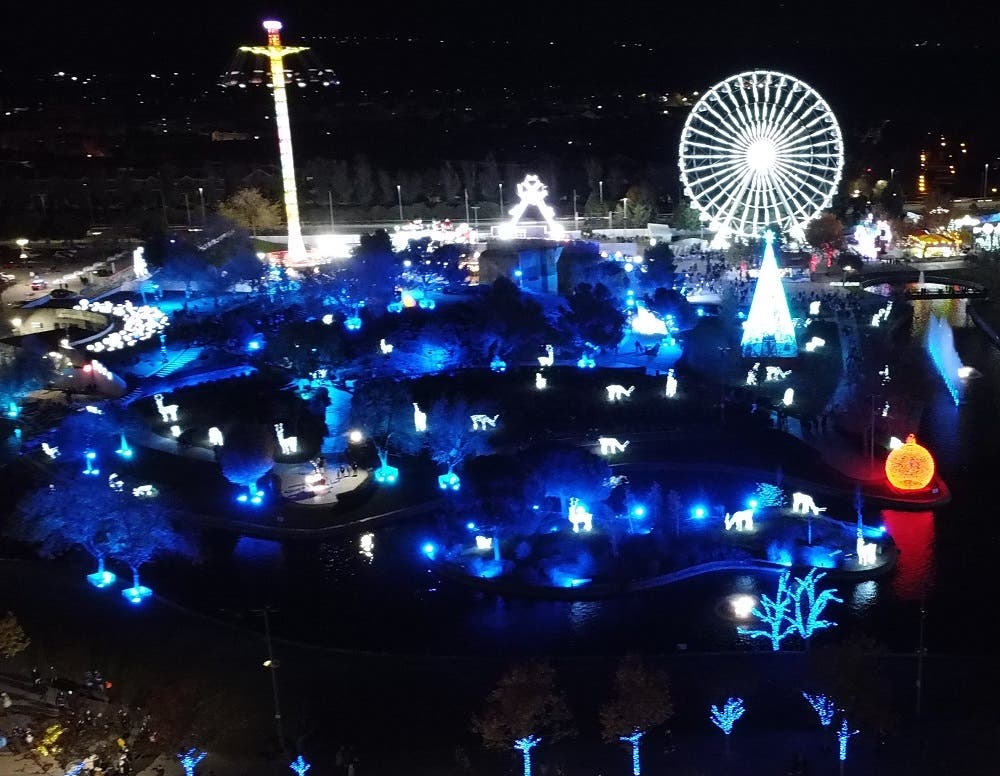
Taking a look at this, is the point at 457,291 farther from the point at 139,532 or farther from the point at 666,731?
the point at 666,731

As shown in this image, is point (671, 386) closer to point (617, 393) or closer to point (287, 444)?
point (617, 393)

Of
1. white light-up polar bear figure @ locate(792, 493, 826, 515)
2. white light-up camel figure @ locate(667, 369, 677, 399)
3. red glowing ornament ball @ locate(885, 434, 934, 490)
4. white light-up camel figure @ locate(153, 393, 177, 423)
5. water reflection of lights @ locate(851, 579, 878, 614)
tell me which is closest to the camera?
water reflection of lights @ locate(851, 579, 878, 614)

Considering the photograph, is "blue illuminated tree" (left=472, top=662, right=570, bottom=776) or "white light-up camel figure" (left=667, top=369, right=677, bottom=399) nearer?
"blue illuminated tree" (left=472, top=662, right=570, bottom=776)

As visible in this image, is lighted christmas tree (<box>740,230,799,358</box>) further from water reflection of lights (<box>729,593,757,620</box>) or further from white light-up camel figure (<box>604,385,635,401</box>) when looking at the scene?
water reflection of lights (<box>729,593,757,620</box>)

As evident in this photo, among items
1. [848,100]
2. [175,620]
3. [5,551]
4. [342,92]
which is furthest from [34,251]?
[848,100]

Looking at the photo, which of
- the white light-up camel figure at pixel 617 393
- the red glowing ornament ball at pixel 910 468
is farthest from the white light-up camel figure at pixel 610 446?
the red glowing ornament ball at pixel 910 468

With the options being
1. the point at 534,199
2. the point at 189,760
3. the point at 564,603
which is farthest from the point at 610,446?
the point at 534,199

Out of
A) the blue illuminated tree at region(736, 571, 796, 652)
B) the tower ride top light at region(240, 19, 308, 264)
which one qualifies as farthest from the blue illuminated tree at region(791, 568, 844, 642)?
the tower ride top light at region(240, 19, 308, 264)
